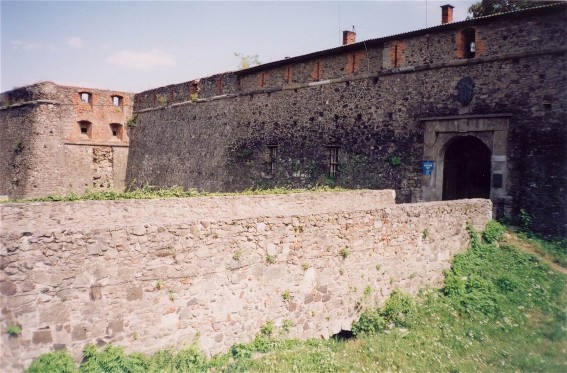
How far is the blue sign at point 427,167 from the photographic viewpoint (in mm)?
14109

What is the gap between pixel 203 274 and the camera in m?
5.66

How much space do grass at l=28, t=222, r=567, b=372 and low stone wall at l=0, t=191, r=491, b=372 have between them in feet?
0.73

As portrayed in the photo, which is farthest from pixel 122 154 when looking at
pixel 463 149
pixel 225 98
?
pixel 463 149

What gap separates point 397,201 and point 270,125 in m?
7.97

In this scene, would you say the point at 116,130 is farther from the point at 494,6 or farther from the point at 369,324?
the point at 369,324

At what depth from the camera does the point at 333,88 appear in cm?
1747

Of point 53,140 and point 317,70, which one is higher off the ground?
point 317,70

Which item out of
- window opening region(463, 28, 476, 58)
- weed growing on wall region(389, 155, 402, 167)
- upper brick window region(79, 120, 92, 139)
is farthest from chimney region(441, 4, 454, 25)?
upper brick window region(79, 120, 92, 139)

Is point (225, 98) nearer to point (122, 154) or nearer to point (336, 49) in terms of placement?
point (336, 49)

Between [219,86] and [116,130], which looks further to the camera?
[116,130]

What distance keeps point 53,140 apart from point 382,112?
20303mm

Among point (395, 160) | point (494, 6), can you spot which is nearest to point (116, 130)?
point (395, 160)

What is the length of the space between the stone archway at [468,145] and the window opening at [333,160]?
4.04 metres

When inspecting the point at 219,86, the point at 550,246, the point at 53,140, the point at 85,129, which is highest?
the point at 219,86
